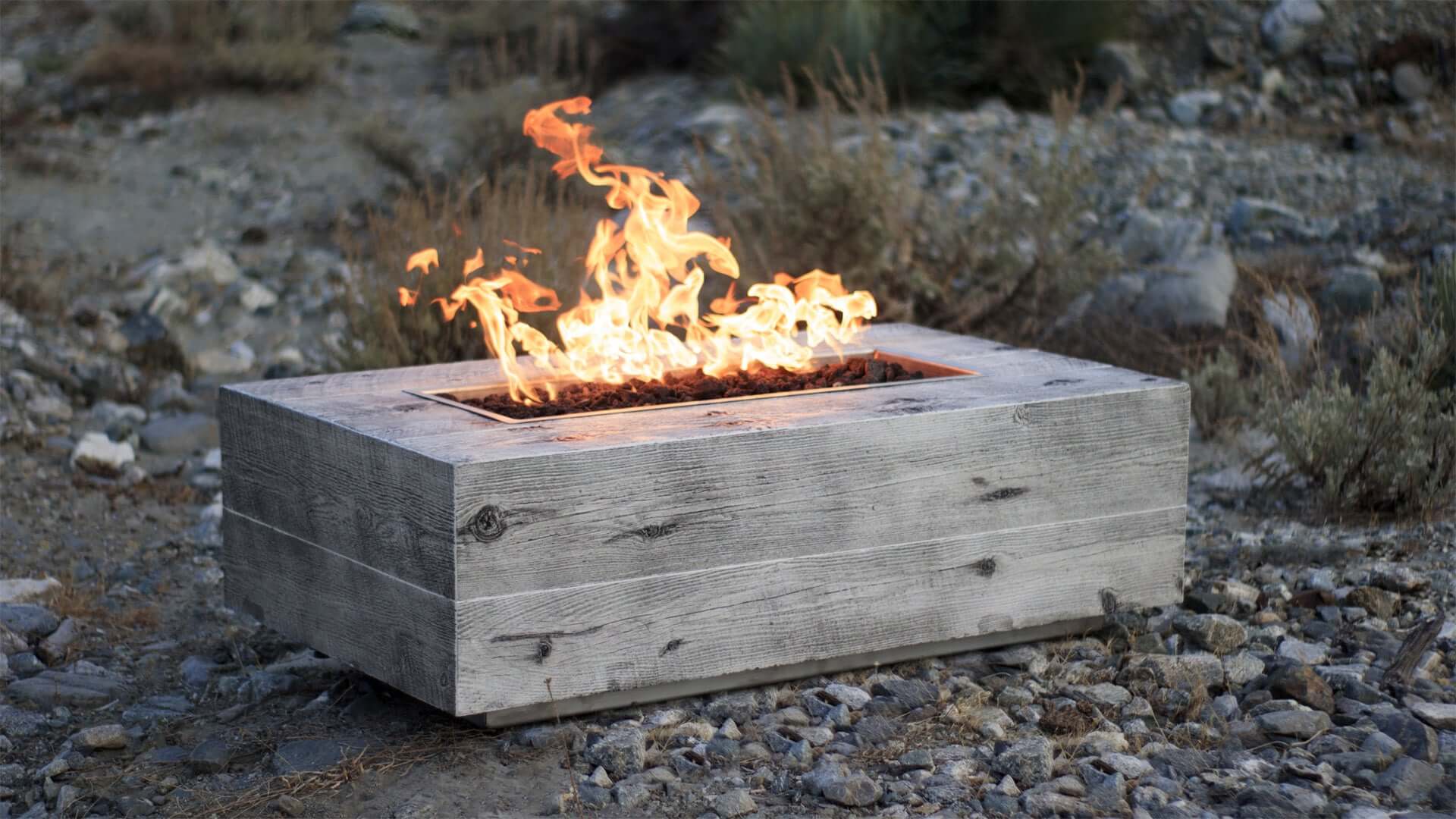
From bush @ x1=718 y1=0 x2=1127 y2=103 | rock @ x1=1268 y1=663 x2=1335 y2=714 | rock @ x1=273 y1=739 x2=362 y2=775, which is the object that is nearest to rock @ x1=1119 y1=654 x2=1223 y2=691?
rock @ x1=1268 y1=663 x2=1335 y2=714

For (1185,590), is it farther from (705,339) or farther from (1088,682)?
(705,339)

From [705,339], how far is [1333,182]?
588 centimetres

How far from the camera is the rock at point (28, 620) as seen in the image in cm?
411

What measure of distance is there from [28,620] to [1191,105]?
27.8 feet

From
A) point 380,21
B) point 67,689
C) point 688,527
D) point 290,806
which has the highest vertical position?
point 380,21

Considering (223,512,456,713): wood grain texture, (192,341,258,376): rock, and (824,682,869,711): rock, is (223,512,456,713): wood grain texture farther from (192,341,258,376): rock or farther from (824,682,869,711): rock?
(192,341,258,376): rock

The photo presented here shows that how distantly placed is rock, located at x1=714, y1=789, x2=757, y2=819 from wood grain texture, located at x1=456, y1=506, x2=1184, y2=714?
13.8 inches

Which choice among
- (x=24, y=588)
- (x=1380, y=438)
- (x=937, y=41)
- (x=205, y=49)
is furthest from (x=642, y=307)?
(x=205, y=49)

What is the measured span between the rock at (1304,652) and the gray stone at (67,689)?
8.73ft

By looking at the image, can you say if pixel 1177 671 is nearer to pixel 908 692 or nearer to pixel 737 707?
pixel 908 692

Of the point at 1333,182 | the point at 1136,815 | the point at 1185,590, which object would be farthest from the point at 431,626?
the point at 1333,182

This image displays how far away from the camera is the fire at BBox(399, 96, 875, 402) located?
3830 mm

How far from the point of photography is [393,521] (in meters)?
3.19

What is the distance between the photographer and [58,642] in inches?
160
